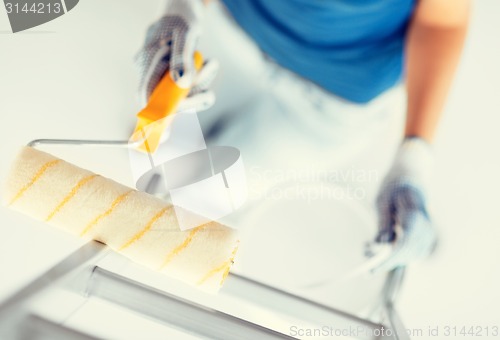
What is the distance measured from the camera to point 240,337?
39cm

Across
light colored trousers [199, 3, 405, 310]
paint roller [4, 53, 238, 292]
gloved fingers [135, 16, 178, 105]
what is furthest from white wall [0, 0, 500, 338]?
paint roller [4, 53, 238, 292]

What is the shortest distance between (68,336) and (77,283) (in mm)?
90

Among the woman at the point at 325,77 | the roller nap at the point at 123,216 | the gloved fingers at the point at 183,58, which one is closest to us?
the roller nap at the point at 123,216

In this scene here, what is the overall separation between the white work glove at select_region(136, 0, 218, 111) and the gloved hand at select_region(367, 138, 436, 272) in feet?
1.08

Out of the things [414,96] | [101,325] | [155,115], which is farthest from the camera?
[414,96]

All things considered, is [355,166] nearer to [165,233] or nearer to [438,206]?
[438,206]

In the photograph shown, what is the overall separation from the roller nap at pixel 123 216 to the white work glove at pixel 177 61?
265 millimetres

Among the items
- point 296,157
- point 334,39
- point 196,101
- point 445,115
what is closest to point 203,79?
point 196,101

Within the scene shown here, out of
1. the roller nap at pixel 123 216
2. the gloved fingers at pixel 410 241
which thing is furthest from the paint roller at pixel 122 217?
the gloved fingers at pixel 410 241

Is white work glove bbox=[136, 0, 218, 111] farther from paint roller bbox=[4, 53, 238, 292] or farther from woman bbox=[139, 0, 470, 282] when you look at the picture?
paint roller bbox=[4, 53, 238, 292]

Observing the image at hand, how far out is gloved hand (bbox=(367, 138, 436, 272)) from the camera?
2.33 ft

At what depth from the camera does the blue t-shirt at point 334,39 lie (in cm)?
82

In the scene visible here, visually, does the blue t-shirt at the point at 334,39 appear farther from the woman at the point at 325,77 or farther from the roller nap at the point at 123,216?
the roller nap at the point at 123,216

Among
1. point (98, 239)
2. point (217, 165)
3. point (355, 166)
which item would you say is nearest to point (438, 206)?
point (355, 166)
